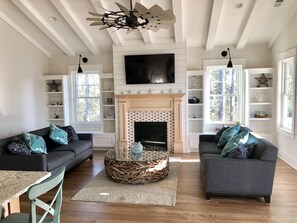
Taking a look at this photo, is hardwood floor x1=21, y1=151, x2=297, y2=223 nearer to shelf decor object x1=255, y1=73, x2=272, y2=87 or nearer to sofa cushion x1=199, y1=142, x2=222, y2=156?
sofa cushion x1=199, y1=142, x2=222, y2=156

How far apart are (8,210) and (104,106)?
515 centimetres

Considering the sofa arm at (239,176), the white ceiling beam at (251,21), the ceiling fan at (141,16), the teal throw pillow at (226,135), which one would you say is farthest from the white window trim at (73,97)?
the sofa arm at (239,176)

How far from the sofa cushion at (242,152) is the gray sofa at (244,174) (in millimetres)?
95

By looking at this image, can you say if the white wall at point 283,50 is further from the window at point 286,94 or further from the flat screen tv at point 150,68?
the flat screen tv at point 150,68

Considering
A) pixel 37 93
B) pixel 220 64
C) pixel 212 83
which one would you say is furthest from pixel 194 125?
pixel 37 93

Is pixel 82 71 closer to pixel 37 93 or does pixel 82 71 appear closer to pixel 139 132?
pixel 37 93

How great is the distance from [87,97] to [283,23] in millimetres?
5114

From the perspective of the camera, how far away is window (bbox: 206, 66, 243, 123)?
662 centimetres

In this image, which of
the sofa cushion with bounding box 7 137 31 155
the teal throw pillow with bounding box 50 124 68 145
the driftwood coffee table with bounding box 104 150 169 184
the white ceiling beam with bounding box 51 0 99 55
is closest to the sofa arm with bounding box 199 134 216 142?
the driftwood coffee table with bounding box 104 150 169 184

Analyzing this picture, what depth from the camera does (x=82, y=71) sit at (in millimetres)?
6820

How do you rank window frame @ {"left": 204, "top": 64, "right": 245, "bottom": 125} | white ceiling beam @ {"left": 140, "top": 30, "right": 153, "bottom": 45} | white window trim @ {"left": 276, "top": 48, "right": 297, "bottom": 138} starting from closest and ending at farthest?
white window trim @ {"left": 276, "top": 48, "right": 297, "bottom": 138} → white ceiling beam @ {"left": 140, "top": 30, "right": 153, "bottom": 45} → window frame @ {"left": 204, "top": 64, "right": 245, "bottom": 125}

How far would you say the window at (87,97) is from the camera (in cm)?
716

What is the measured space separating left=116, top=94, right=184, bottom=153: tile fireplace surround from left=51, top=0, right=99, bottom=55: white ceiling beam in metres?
1.45

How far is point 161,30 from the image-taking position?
5.91 metres
